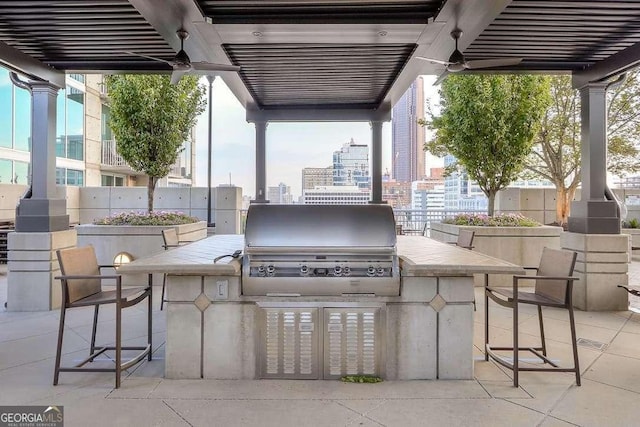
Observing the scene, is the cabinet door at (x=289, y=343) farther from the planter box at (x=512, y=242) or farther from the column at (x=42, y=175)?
the planter box at (x=512, y=242)

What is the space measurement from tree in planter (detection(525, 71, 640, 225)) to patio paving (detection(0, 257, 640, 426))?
24.6 feet

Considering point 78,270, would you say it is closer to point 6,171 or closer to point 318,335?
point 318,335

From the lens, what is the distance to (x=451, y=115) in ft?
22.9

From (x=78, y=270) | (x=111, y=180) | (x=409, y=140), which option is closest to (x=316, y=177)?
(x=409, y=140)

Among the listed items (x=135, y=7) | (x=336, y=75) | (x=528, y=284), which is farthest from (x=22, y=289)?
(x=528, y=284)

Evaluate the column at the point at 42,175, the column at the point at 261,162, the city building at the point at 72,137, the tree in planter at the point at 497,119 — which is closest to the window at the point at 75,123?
the city building at the point at 72,137

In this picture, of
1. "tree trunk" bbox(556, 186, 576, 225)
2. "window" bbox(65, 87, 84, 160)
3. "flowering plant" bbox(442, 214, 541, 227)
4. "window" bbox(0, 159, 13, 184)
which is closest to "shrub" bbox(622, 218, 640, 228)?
"tree trunk" bbox(556, 186, 576, 225)

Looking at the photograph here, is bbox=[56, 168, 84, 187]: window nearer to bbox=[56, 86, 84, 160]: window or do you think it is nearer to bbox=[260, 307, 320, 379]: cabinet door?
bbox=[56, 86, 84, 160]: window

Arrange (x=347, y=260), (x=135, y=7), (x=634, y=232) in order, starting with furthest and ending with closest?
(x=634, y=232) → (x=135, y=7) → (x=347, y=260)

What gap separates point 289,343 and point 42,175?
4056mm

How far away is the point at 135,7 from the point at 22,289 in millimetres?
3579

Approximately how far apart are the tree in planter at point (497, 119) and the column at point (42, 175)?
626 cm

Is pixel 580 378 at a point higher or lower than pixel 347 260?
lower

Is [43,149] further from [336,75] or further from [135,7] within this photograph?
[336,75]
